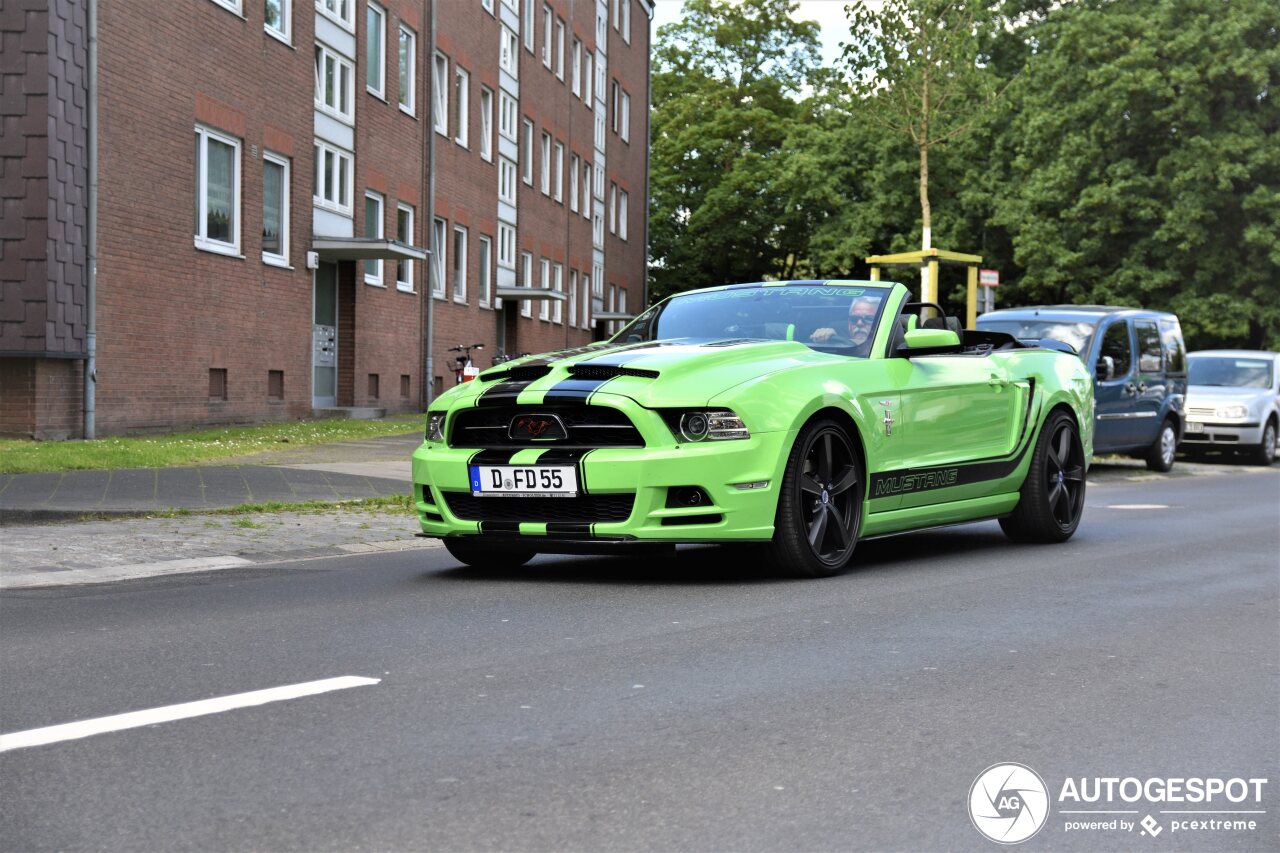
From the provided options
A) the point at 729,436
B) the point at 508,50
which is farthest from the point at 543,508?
the point at 508,50

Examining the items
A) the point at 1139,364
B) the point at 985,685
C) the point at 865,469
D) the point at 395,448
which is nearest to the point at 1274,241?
the point at 1139,364

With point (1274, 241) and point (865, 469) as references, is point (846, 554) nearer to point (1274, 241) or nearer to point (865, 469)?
point (865, 469)

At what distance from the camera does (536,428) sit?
795 cm

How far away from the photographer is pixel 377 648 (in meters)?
6.12

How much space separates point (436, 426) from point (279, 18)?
17.9 metres

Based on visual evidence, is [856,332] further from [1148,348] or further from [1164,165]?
[1164,165]

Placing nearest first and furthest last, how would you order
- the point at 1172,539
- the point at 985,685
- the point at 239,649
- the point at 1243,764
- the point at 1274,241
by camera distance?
the point at 1243,764, the point at 985,685, the point at 239,649, the point at 1172,539, the point at 1274,241

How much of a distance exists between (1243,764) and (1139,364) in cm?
1670

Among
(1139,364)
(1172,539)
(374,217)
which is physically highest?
(374,217)

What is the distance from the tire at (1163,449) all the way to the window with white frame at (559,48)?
2750 centimetres

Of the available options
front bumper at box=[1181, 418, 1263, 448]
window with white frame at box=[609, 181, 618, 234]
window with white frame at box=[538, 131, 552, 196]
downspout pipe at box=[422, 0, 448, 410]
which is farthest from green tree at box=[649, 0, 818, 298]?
front bumper at box=[1181, 418, 1263, 448]

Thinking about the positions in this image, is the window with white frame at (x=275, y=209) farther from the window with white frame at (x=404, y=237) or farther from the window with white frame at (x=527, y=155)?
the window with white frame at (x=527, y=155)

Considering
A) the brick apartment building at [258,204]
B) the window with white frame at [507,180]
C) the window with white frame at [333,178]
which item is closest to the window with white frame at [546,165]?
the brick apartment building at [258,204]

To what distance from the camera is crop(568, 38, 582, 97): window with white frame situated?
4784 cm
